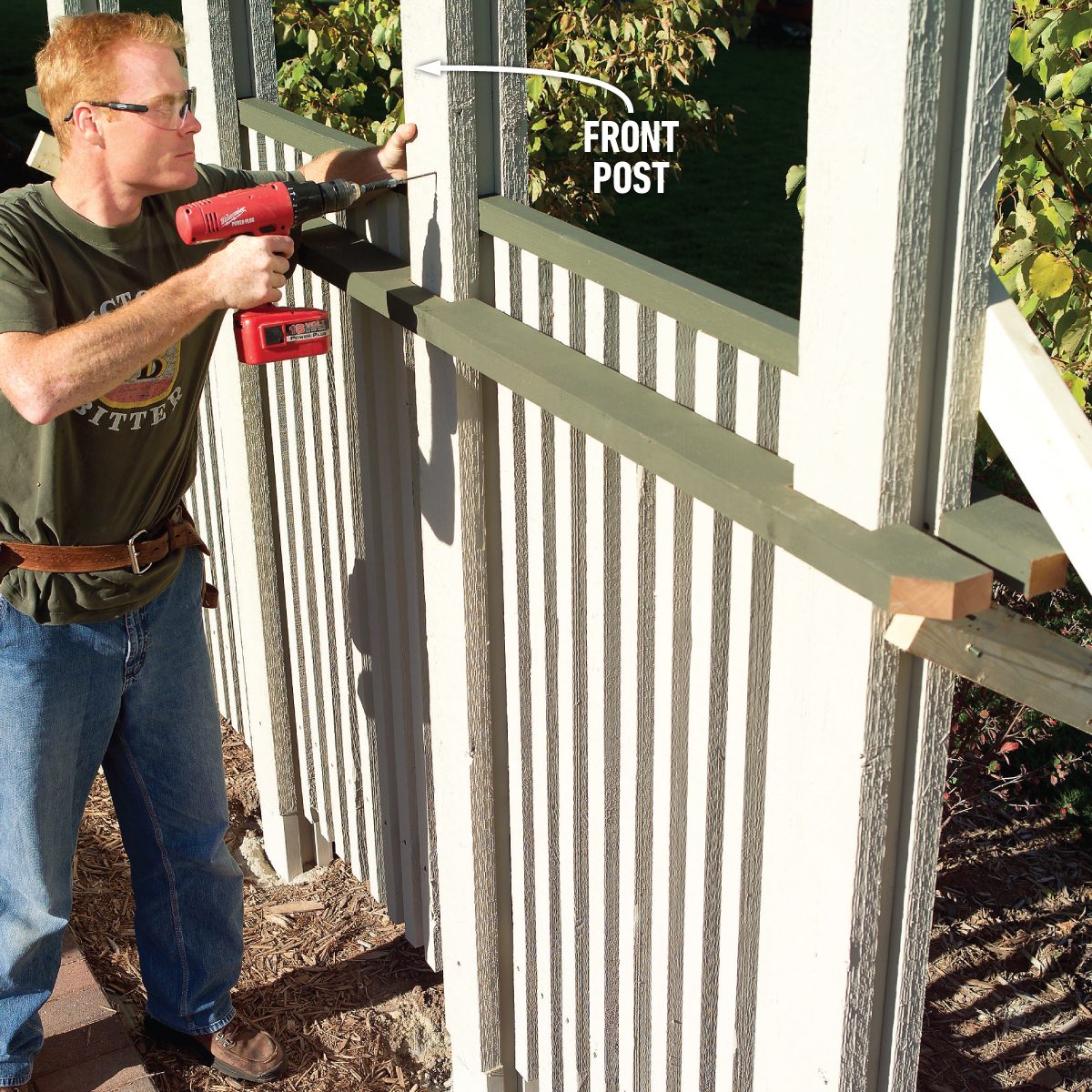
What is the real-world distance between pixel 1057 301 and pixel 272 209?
6.01 ft

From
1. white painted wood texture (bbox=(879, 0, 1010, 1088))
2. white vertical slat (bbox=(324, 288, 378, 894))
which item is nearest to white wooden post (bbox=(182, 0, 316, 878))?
white vertical slat (bbox=(324, 288, 378, 894))

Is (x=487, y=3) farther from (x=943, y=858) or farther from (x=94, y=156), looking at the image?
(x=943, y=858)

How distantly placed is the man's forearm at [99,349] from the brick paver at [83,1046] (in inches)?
67.8

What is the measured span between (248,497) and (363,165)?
121 centimetres

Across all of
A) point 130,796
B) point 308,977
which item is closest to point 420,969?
point 308,977

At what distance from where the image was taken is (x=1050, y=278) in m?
3.11

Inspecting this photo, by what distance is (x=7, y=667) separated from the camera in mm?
2920

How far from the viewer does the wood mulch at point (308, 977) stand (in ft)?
12.0

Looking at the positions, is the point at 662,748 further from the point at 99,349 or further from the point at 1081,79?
the point at 1081,79

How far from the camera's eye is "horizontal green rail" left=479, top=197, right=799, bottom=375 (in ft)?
6.53

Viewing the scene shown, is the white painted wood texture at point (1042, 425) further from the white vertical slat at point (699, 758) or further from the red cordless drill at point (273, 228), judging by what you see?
the red cordless drill at point (273, 228)

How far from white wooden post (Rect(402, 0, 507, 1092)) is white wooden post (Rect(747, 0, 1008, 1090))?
877 mm

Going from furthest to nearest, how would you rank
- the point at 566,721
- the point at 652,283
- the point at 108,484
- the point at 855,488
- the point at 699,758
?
the point at 108,484, the point at 566,721, the point at 699,758, the point at 652,283, the point at 855,488

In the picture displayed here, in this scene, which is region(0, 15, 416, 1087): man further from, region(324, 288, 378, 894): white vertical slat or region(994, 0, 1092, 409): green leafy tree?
region(994, 0, 1092, 409): green leafy tree
